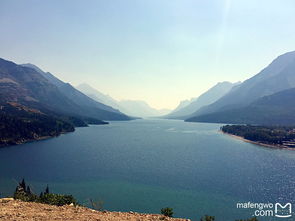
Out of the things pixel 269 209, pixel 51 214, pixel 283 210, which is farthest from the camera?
pixel 269 209

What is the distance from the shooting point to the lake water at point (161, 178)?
271 ft

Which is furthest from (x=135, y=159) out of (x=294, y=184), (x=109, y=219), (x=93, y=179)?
(x=109, y=219)

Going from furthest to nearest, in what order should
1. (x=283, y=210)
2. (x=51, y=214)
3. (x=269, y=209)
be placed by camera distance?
(x=269, y=209) < (x=283, y=210) < (x=51, y=214)

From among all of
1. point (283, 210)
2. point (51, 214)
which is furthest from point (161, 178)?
point (51, 214)

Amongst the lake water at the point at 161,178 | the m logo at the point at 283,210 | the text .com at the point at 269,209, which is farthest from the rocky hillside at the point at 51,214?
the m logo at the point at 283,210

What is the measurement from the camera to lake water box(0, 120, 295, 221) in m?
82.6

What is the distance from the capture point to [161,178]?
111188 millimetres

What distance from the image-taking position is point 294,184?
106 metres

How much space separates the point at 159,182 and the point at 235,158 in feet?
267

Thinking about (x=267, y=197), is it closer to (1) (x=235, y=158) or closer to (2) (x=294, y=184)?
(2) (x=294, y=184)

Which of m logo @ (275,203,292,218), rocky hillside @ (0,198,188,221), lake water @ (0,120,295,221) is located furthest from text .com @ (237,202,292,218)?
rocky hillside @ (0,198,188,221)

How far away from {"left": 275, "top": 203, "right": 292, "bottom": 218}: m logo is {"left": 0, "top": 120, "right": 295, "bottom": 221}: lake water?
5251 millimetres

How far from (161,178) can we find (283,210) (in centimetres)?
5203

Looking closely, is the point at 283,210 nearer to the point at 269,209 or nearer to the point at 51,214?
the point at 269,209
